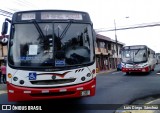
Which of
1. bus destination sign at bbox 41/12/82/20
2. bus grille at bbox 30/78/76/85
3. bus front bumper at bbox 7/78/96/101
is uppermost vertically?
bus destination sign at bbox 41/12/82/20

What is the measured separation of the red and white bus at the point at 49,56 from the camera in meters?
7.68

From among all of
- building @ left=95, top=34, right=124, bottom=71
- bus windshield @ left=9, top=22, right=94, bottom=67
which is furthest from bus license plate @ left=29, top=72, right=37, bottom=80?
building @ left=95, top=34, right=124, bottom=71

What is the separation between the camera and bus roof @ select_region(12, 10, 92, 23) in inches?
324

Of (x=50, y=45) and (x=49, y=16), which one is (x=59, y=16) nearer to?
(x=49, y=16)

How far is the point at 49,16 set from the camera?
→ 833cm

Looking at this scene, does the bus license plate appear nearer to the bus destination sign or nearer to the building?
the bus destination sign

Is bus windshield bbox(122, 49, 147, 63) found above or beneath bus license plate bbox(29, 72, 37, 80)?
above

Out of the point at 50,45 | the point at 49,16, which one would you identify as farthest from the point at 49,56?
the point at 49,16

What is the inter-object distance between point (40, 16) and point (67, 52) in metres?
1.48

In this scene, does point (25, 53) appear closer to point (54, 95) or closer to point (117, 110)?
point (54, 95)

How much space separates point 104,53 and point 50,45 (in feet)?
149

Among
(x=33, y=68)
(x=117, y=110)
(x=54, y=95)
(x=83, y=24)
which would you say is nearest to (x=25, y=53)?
(x=33, y=68)

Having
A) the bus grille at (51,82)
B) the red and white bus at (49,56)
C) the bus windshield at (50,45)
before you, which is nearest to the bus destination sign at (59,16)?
the red and white bus at (49,56)

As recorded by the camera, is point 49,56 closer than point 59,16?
Yes
